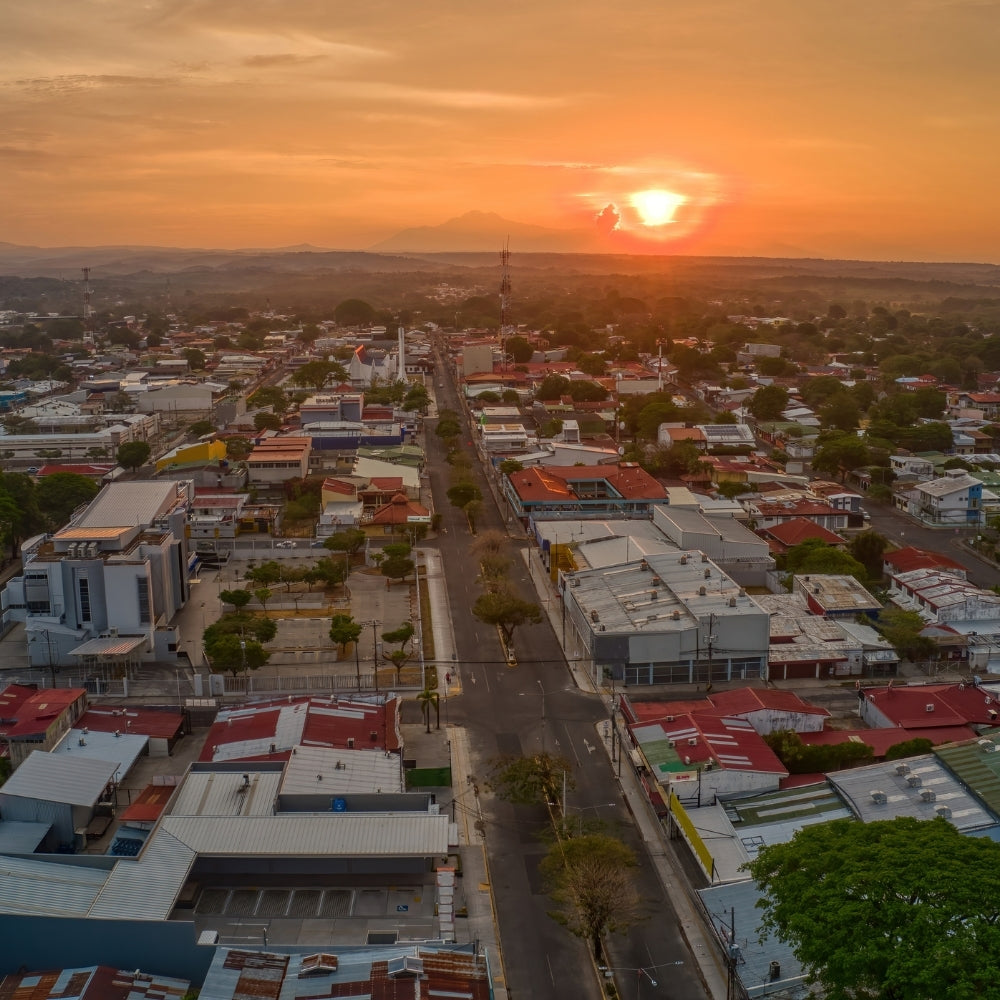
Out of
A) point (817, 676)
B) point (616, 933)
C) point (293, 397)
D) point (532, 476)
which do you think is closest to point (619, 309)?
point (293, 397)

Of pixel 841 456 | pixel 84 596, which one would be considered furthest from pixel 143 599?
pixel 841 456

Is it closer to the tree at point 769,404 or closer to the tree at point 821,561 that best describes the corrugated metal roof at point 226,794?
the tree at point 821,561

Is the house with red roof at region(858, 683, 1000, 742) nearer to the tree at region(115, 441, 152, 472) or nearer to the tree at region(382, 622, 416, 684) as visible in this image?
the tree at region(382, 622, 416, 684)

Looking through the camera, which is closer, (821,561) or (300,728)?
(300,728)

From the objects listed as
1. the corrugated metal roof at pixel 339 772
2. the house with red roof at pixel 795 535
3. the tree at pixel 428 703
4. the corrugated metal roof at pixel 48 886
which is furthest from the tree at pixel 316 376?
the corrugated metal roof at pixel 48 886

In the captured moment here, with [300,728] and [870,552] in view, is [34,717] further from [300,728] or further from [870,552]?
[870,552]

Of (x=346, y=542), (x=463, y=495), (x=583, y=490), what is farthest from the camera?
(x=583, y=490)

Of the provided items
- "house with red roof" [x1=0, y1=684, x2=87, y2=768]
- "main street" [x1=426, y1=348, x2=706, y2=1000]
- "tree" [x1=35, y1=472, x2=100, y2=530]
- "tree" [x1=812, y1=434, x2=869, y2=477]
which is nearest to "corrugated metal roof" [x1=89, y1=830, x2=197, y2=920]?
"main street" [x1=426, y1=348, x2=706, y2=1000]
